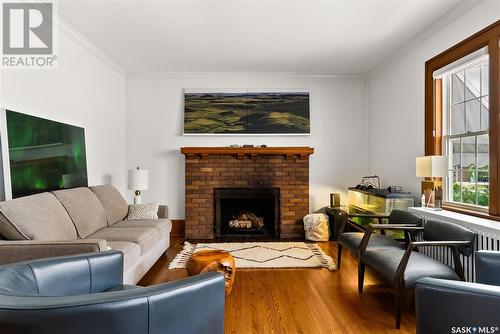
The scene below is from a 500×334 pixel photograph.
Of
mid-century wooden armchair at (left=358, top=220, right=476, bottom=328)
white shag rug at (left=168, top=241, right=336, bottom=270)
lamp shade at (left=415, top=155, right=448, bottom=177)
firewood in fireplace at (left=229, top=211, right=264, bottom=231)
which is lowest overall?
white shag rug at (left=168, top=241, right=336, bottom=270)

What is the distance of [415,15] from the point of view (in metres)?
3.18

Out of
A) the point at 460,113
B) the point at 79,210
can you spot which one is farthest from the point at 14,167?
the point at 460,113

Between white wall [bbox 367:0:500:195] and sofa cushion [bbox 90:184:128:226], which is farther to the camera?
sofa cushion [bbox 90:184:128:226]

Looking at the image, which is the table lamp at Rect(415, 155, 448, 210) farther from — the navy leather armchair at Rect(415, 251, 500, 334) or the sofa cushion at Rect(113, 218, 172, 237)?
the sofa cushion at Rect(113, 218, 172, 237)

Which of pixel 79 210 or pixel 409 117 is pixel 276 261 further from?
pixel 409 117

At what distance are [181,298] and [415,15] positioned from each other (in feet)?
11.9

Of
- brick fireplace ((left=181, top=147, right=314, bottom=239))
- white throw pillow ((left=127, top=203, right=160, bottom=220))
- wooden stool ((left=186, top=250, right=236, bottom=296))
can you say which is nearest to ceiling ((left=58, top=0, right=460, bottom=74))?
brick fireplace ((left=181, top=147, right=314, bottom=239))

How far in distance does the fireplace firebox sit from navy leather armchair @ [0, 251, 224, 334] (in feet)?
12.0

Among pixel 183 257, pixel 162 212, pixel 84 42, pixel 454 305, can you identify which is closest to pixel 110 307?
pixel 454 305

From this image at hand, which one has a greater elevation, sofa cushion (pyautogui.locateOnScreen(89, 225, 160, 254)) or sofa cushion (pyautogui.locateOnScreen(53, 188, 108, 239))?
sofa cushion (pyautogui.locateOnScreen(53, 188, 108, 239))

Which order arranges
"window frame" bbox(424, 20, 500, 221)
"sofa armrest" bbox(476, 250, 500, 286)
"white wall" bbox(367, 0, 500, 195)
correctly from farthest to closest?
1. "white wall" bbox(367, 0, 500, 195)
2. "window frame" bbox(424, 20, 500, 221)
3. "sofa armrest" bbox(476, 250, 500, 286)

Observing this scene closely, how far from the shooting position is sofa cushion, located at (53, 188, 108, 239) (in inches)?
113

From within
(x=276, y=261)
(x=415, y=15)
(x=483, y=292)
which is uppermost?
(x=415, y=15)

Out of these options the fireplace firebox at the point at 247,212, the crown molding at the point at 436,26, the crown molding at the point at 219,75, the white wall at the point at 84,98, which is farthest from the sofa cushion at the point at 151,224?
the crown molding at the point at 436,26
